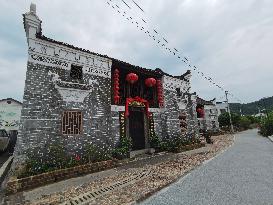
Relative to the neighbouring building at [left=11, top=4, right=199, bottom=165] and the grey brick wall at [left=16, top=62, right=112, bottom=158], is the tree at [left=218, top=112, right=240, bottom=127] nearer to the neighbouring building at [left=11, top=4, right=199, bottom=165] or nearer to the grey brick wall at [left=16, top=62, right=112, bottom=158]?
the neighbouring building at [left=11, top=4, right=199, bottom=165]

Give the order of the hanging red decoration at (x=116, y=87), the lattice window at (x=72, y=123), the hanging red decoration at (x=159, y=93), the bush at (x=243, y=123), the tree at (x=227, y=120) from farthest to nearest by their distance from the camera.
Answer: the bush at (x=243, y=123) → the tree at (x=227, y=120) → the hanging red decoration at (x=159, y=93) → the hanging red decoration at (x=116, y=87) → the lattice window at (x=72, y=123)

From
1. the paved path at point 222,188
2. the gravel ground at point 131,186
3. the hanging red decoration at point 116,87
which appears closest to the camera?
the paved path at point 222,188

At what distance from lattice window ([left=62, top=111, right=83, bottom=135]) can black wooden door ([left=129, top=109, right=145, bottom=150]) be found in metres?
4.38

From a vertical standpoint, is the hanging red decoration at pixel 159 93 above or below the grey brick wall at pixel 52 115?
above

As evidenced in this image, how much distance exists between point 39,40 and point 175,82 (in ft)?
37.5

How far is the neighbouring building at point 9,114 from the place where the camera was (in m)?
30.4

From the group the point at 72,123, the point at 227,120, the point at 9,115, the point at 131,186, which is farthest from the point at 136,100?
the point at 227,120

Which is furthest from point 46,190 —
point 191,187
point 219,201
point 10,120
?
point 10,120

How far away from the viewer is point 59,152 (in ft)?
33.5

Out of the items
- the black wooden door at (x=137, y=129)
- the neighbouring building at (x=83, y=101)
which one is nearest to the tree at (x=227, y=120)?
the neighbouring building at (x=83, y=101)

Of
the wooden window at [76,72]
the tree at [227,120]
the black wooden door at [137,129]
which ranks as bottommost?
the black wooden door at [137,129]

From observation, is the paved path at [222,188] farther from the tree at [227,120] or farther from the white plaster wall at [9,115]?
the tree at [227,120]

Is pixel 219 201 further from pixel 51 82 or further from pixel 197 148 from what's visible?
pixel 197 148

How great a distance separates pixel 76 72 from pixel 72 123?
3.03m
